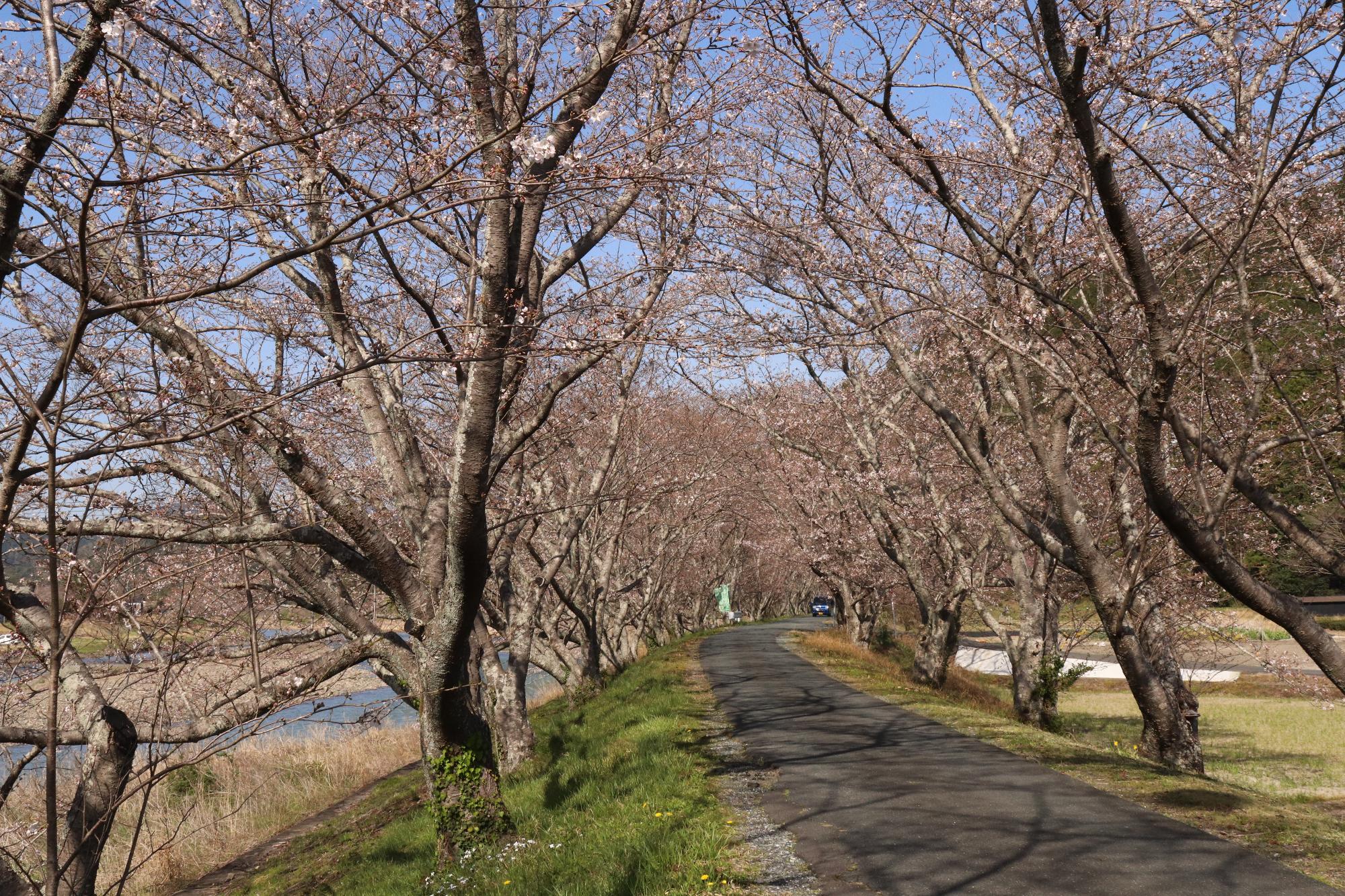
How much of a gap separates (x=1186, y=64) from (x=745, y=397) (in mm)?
15631

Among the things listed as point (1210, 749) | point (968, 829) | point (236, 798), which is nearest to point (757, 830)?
point (968, 829)

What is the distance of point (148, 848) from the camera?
12.8 metres

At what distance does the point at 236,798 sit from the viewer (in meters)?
15.5

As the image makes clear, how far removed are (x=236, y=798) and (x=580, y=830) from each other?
10580 mm

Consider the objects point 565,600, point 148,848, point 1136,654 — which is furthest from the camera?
point 565,600

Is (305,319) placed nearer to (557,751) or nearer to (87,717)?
(87,717)

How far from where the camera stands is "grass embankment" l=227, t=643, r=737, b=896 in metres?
6.34

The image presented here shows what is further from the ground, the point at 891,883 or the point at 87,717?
the point at 87,717

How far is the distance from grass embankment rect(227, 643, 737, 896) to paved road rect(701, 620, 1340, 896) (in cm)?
84

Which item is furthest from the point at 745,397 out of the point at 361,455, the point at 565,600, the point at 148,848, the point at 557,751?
the point at 148,848

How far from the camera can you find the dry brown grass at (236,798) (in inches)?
491

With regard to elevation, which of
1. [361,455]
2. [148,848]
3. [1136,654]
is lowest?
[148,848]

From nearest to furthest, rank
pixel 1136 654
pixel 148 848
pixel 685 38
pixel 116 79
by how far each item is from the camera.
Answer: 1. pixel 116 79
2. pixel 685 38
3. pixel 1136 654
4. pixel 148 848

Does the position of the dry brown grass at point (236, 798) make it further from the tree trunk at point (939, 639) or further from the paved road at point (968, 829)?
the tree trunk at point (939, 639)
